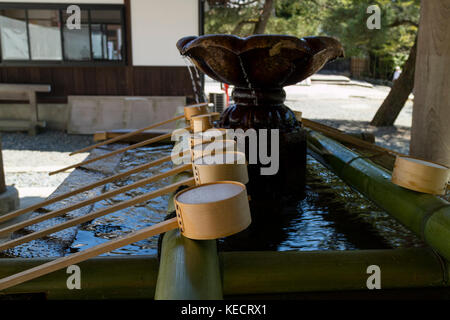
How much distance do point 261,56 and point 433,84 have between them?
54.6 inches

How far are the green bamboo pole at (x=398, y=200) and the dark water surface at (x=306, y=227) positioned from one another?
0.14 m

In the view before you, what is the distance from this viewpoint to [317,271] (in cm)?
152

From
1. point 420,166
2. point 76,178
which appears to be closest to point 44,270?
point 420,166

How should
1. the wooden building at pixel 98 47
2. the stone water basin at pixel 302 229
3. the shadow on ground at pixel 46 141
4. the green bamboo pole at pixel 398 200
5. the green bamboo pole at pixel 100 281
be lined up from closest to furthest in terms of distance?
the green bamboo pole at pixel 100 281
the green bamboo pole at pixel 398 200
the stone water basin at pixel 302 229
the shadow on ground at pixel 46 141
the wooden building at pixel 98 47

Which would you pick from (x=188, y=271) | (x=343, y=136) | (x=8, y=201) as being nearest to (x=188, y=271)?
(x=188, y=271)

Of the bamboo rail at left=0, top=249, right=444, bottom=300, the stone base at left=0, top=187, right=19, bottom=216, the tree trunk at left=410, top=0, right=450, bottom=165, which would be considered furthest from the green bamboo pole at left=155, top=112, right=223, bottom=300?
the stone base at left=0, top=187, right=19, bottom=216

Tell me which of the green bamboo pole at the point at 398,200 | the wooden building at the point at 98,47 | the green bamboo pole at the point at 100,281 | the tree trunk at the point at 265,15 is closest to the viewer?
the green bamboo pole at the point at 100,281

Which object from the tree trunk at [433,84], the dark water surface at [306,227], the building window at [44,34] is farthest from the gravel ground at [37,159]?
the tree trunk at [433,84]

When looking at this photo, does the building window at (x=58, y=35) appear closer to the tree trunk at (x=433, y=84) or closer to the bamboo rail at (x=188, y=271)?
the tree trunk at (x=433, y=84)

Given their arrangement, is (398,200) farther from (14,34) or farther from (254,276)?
(14,34)

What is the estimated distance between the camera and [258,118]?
8.42 ft

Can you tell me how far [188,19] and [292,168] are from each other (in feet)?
25.1

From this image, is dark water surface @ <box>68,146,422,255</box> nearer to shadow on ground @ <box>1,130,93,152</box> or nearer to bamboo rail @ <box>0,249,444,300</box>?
bamboo rail @ <box>0,249,444,300</box>

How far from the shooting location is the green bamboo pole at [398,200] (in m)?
1.66
